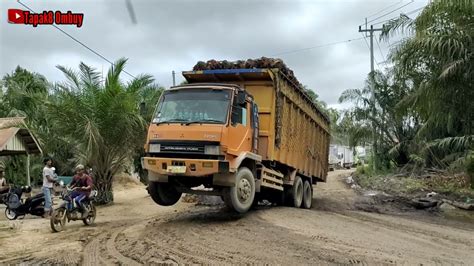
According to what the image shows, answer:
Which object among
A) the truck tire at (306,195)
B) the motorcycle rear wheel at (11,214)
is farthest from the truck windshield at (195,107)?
the motorcycle rear wheel at (11,214)

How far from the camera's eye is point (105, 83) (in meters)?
16.5

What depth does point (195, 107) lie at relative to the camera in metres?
9.98

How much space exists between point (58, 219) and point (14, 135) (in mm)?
6854

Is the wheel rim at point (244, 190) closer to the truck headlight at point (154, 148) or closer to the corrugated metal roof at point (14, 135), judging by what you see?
the truck headlight at point (154, 148)

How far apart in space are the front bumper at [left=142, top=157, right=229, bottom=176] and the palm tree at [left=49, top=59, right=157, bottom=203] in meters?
6.99

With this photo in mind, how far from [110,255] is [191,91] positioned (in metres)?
3.93

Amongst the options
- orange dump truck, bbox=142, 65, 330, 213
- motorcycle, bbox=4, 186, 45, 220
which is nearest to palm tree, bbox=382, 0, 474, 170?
orange dump truck, bbox=142, 65, 330, 213

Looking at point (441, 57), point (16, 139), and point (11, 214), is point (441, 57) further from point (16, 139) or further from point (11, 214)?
point (16, 139)

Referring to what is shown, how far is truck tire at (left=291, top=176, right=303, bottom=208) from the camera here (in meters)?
13.6

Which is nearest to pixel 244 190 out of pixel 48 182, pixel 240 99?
pixel 240 99

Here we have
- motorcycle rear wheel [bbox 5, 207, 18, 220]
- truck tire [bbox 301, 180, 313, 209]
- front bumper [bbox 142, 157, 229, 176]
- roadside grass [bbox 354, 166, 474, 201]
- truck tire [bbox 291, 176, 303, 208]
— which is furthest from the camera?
roadside grass [bbox 354, 166, 474, 201]

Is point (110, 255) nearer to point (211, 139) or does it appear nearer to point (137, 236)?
point (137, 236)

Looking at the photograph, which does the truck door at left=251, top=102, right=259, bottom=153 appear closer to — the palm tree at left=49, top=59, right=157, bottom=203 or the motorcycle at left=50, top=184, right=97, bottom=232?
the motorcycle at left=50, top=184, right=97, bottom=232

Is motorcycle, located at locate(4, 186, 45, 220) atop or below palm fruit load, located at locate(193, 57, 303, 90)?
below
